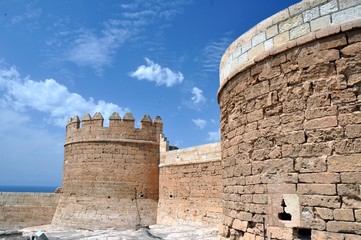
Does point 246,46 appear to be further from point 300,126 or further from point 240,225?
point 240,225

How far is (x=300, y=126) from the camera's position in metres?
4.11

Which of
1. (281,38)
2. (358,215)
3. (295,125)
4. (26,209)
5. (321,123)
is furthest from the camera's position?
(26,209)

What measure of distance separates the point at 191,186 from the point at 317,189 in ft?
32.5

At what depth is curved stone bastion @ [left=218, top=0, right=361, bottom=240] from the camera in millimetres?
3736

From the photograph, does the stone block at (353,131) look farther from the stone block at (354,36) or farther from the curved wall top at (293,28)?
the curved wall top at (293,28)

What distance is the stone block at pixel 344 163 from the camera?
3619 mm

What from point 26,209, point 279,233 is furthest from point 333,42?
point 26,209

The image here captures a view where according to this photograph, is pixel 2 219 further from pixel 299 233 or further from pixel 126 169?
pixel 299 233

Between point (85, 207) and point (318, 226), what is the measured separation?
12.7 metres

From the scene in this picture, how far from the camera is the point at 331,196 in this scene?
374 centimetres

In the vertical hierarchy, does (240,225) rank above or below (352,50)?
below

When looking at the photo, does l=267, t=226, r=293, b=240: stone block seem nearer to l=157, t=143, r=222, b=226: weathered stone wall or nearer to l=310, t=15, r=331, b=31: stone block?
l=310, t=15, r=331, b=31: stone block

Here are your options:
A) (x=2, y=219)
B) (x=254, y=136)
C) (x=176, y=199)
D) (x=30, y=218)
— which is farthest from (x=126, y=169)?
(x=254, y=136)

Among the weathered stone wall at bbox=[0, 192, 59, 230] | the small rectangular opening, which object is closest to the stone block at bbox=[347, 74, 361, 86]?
the small rectangular opening
